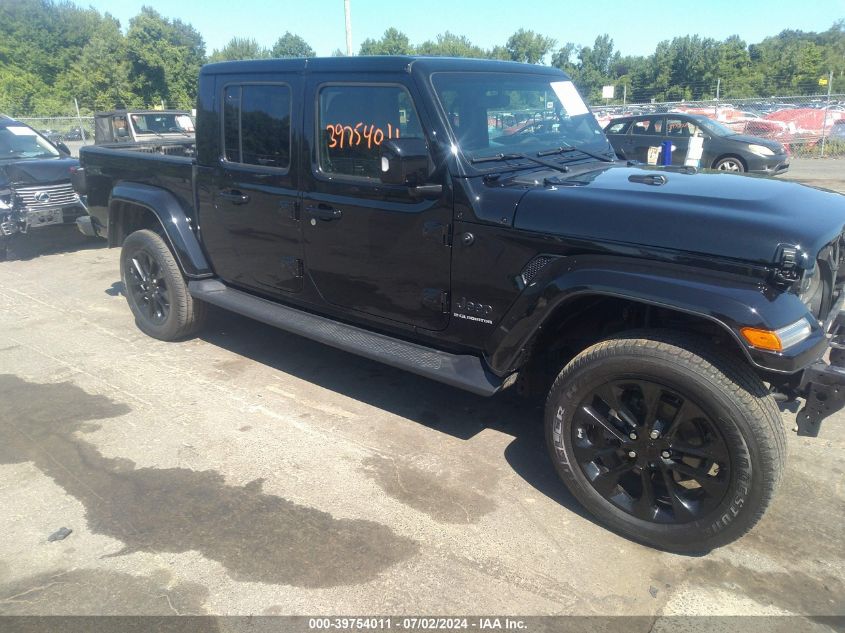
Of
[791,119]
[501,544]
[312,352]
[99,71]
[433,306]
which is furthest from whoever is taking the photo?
[99,71]

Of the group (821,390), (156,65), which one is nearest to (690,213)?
(821,390)

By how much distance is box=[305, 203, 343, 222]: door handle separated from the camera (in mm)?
3666

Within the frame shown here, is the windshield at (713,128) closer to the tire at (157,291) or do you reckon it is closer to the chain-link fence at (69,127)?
the tire at (157,291)

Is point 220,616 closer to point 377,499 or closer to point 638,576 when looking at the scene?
point 377,499

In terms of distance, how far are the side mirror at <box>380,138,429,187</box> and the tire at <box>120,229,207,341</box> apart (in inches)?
97.2

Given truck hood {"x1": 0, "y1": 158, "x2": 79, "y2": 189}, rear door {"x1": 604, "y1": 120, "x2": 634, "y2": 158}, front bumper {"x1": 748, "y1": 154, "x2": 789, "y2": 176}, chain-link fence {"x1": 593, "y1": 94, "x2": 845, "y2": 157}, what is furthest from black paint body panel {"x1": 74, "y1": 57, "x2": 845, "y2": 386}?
chain-link fence {"x1": 593, "y1": 94, "x2": 845, "y2": 157}

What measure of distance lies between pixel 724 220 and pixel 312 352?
334cm

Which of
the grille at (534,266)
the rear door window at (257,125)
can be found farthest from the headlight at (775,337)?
the rear door window at (257,125)

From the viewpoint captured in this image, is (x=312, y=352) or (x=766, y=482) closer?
(x=766, y=482)

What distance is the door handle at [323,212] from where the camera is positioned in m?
3.67

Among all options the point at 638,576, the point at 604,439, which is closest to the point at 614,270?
the point at 604,439

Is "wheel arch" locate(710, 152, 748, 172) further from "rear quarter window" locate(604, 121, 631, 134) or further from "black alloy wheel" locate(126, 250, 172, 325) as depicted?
"black alloy wheel" locate(126, 250, 172, 325)

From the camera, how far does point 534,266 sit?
2934 mm

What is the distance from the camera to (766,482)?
8.04 ft
